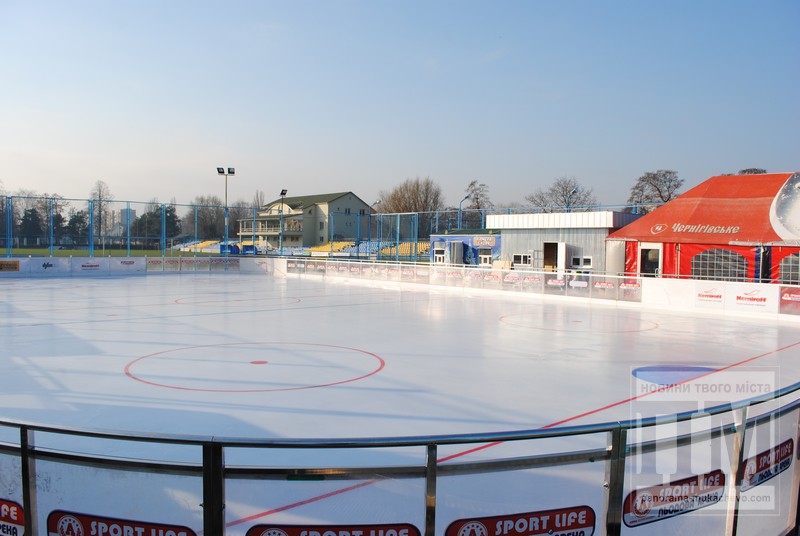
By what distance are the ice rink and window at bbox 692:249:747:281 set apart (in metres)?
6.70

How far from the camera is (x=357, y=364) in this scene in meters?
10.2

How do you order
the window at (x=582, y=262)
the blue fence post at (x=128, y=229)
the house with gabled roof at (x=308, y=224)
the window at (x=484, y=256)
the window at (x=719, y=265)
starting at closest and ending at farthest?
1. the window at (x=719, y=265)
2. the window at (x=582, y=262)
3. the window at (x=484, y=256)
4. the blue fence post at (x=128, y=229)
5. the house with gabled roof at (x=308, y=224)

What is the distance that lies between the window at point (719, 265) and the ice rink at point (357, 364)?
6.70 meters

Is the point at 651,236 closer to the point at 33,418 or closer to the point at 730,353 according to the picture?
the point at 730,353

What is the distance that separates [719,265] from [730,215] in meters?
2.36

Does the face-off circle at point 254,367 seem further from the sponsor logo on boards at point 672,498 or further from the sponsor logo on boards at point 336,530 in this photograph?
the sponsor logo on boards at point 672,498

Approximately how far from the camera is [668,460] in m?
2.94

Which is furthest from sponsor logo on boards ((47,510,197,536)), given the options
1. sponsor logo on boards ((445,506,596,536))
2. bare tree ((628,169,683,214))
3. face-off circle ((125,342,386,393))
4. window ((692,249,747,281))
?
bare tree ((628,169,683,214))

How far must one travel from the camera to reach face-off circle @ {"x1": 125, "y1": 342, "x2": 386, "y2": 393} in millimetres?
8609

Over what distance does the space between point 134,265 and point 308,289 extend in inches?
520

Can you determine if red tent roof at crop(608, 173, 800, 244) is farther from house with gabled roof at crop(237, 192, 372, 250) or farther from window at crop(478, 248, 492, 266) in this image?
house with gabled roof at crop(237, 192, 372, 250)

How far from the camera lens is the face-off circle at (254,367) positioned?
8609 millimetres

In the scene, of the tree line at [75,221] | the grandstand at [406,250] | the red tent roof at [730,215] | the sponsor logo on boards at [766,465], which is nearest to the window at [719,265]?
the red tent roof at [730,215]

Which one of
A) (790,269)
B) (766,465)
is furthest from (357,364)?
(790,269)
